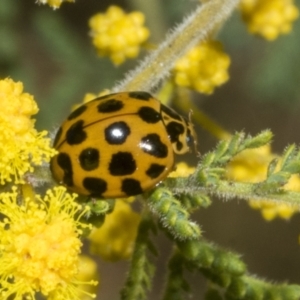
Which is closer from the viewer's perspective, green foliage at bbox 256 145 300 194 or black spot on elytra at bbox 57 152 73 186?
green foliage at bbox 256 145 300 194

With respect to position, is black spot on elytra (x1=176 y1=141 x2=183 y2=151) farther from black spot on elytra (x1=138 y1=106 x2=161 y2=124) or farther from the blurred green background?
the blurred green background

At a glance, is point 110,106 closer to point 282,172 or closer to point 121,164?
point 121,164

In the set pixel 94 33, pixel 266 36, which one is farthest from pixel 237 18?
pixel 94 33

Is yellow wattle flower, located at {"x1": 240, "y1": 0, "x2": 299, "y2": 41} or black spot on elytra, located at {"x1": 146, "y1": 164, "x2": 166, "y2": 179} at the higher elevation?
yellow wattle flower, located at {"x1": 240, "y1": 0, "x2": 299, "y2": 41}

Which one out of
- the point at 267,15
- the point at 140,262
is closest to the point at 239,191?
the point at 140,262

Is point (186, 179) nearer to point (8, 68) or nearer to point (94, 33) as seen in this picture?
point (94, 33)

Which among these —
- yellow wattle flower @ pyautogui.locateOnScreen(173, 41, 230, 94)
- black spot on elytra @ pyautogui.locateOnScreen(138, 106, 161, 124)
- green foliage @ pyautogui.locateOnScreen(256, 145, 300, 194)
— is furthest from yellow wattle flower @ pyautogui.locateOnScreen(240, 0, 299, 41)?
green foliage @ pyautogui.locateOnScreen(256, 145, 300, 194)
